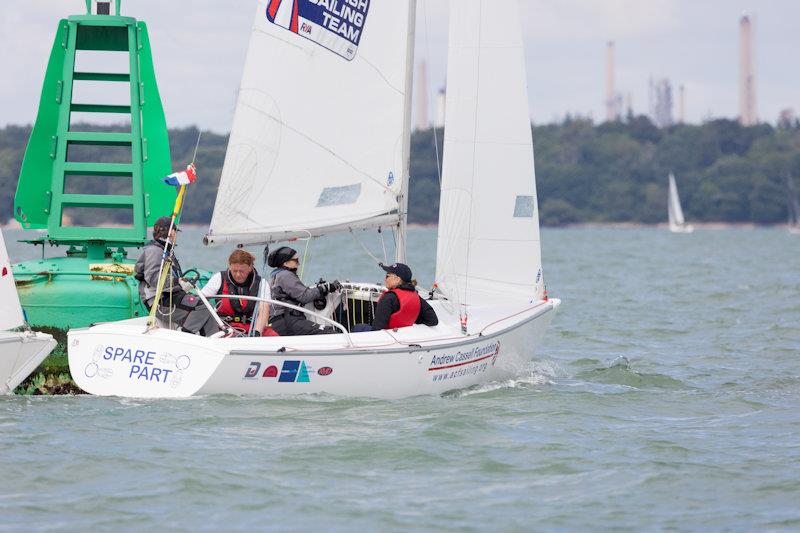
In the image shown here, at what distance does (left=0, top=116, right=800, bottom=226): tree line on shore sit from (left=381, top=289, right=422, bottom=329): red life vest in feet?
356

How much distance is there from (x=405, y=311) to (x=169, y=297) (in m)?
2.15

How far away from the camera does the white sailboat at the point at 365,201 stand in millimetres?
11758

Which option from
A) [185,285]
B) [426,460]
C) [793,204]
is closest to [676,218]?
[793,204]

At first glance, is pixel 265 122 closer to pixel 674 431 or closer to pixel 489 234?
pixel 489 234

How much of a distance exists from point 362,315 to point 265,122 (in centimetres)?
212

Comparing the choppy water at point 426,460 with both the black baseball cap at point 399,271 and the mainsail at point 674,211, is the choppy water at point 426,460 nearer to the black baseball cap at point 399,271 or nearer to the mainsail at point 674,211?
the black baseball cap at point 399,271

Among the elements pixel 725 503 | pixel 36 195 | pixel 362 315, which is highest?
pixel 36 195

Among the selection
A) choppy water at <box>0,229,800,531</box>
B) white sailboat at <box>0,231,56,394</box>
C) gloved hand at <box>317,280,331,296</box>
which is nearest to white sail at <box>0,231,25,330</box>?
white sailboat at <box>0,231,56,394</box>

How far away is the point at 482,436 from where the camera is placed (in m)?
11.4

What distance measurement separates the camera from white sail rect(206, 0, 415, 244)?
13656mm

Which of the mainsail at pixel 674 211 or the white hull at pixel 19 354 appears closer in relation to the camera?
the white hull at pixel 19 354

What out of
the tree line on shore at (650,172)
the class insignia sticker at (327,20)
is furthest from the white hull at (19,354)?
the tree line on shore at (650,172)

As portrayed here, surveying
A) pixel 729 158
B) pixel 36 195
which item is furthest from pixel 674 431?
pixel 729 158

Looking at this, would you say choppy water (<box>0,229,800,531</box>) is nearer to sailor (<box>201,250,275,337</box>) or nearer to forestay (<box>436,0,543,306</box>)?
sailor (<box>201,250,275,337</box>)
